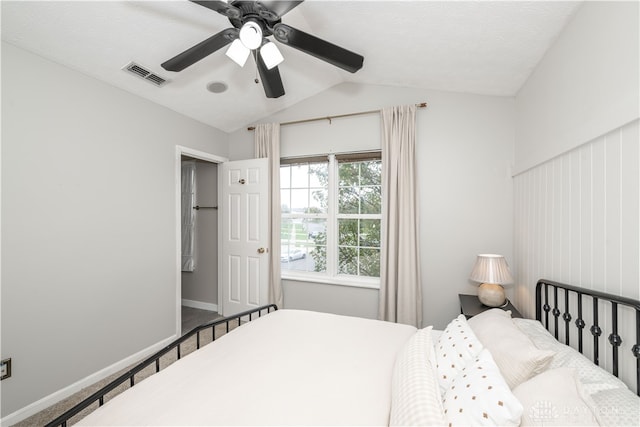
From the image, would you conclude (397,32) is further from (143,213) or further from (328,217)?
(143,213)

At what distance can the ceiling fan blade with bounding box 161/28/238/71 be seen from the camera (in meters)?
1.58

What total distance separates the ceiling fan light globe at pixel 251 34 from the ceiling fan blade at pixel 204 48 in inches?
4.9

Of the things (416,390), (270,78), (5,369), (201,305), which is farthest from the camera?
(201,305)

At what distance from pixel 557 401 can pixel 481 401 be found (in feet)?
0.78

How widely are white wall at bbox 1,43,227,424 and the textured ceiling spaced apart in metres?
0.25

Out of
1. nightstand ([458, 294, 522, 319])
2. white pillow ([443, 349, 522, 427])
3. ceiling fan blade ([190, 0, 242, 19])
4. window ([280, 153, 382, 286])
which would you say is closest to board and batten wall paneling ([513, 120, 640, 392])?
nightstand ([458, 294, 522, 319])

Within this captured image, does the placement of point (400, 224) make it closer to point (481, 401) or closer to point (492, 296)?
point (492, 296)

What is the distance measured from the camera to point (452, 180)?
9.34 feet

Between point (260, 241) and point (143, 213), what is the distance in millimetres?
1313

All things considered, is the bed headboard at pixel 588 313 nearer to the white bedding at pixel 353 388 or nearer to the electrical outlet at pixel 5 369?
the white bedding at pixel 353 388

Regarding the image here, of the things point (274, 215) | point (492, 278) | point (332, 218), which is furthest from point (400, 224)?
point (274, 215)

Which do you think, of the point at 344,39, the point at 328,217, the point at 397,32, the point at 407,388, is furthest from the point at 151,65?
the point at 407,388

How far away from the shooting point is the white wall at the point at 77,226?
1.90 m

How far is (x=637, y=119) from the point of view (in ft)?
3.62
